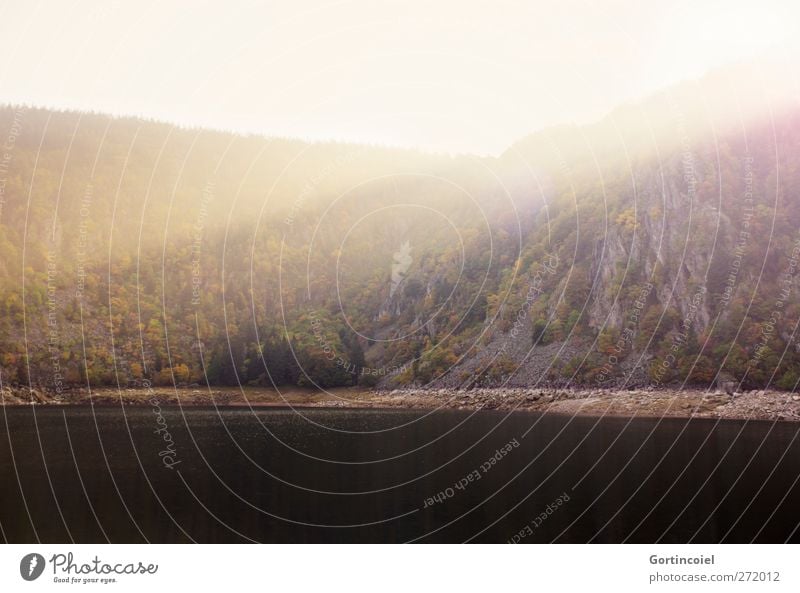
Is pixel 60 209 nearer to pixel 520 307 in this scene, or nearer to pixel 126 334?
pixel 126 334

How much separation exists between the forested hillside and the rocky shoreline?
11.6ft

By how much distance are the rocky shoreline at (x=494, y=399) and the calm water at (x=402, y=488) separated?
21.7 metres

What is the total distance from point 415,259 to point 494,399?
208 ft

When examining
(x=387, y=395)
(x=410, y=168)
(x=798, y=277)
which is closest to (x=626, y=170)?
(x=798, y=277)

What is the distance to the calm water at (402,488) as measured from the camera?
25.7 m
